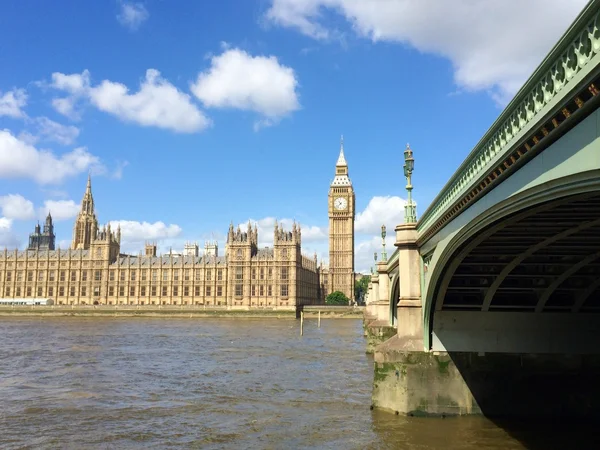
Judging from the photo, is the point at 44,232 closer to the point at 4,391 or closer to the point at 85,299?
the point at 85,299

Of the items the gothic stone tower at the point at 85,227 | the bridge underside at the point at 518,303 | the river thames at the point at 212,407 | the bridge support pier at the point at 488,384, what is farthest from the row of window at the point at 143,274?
the bridge support pier at the point at 488,384

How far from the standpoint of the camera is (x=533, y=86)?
7.68m

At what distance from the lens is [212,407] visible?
20094 millimetres

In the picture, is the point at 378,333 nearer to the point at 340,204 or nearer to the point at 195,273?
the point at 195,273

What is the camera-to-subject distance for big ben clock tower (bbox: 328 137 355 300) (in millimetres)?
124875

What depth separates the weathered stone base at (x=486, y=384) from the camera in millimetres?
16609

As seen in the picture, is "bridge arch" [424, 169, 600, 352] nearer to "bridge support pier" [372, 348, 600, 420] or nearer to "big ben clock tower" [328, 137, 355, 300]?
"bridge support pier" [372, 348, 600, 420]

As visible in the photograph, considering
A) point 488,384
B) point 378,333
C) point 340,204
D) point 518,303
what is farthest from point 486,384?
point 340,204

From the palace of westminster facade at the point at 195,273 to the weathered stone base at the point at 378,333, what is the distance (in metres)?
68.9

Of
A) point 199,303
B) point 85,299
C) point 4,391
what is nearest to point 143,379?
point 4,391

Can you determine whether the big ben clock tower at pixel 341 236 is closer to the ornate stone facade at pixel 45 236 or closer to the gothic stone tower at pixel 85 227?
the gothic stone tower at pixel 85 227

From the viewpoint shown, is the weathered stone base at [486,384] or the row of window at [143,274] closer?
the weathered stone base at [486,384]

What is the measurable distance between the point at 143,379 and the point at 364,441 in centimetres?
1471

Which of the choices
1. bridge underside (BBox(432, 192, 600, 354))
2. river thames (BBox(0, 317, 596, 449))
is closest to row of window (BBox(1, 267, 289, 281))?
river thames (BBox(0, 317, 596, 449))
